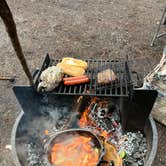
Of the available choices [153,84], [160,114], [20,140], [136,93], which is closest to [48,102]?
[20,140]

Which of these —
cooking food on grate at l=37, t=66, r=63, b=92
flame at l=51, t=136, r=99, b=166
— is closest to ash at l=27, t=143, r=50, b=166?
flame at l=51, t=136, r=99, b=166

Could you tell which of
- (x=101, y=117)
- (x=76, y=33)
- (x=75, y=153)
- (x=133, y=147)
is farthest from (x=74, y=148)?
(x=76, y=33)

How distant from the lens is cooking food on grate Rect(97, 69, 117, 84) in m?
2.13

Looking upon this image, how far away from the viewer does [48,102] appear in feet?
7.87

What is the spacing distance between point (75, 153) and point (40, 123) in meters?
0.68

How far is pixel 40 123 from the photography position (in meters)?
2.56

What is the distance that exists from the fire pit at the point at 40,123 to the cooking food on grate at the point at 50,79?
0.12 meters

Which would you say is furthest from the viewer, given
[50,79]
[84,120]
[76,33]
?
[76,33]

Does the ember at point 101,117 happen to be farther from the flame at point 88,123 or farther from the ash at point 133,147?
the ash at point 133,147

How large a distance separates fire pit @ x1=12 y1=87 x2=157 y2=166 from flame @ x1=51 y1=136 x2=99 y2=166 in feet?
0.52

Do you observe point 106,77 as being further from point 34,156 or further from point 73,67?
point 34,156

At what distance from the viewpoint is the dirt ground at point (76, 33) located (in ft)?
12.4

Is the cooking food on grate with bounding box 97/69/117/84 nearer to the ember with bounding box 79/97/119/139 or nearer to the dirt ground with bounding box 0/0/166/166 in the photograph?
the ember with bounding box 79/97/119/139

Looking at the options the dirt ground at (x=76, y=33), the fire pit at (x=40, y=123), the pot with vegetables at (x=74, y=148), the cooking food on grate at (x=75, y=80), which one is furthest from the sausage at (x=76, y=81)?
the dirt ground at (x=76, y=33)
